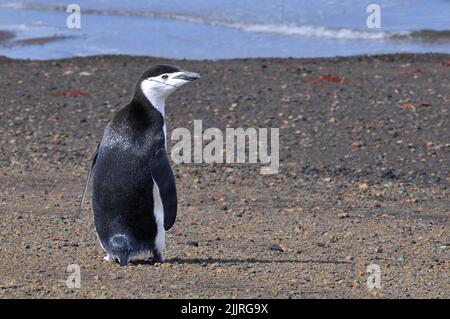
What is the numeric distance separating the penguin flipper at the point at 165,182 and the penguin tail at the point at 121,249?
12.0 inches

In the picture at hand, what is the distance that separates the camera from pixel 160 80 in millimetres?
7375

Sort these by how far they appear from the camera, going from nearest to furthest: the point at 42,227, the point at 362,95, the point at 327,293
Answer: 1. the point at 327,293
2. the point at 42,227
3. the point at 362,95

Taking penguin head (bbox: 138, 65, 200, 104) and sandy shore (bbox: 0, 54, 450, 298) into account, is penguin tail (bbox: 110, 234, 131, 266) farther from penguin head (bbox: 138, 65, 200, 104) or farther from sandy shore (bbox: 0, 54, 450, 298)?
penguin head (bbox: 138, 65, 200, 104)

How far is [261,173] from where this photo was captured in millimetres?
10812

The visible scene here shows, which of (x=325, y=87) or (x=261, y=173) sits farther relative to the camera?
(x=325, y=87)

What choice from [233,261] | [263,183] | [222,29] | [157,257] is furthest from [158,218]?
[222,29]

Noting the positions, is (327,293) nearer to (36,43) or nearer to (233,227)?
(233,227)

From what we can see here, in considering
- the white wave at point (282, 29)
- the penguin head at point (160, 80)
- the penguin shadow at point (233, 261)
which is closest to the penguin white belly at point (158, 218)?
the penguin shadow at point (233, 261)

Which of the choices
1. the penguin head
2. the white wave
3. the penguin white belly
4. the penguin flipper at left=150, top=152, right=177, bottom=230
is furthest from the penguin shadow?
the white wave

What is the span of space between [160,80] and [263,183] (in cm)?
330

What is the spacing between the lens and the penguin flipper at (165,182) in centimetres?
733

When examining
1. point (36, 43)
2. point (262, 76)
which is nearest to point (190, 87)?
point (262, 76)

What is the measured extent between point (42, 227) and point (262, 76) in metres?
7.03

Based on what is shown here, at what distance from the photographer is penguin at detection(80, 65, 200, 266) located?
24.2 ft
